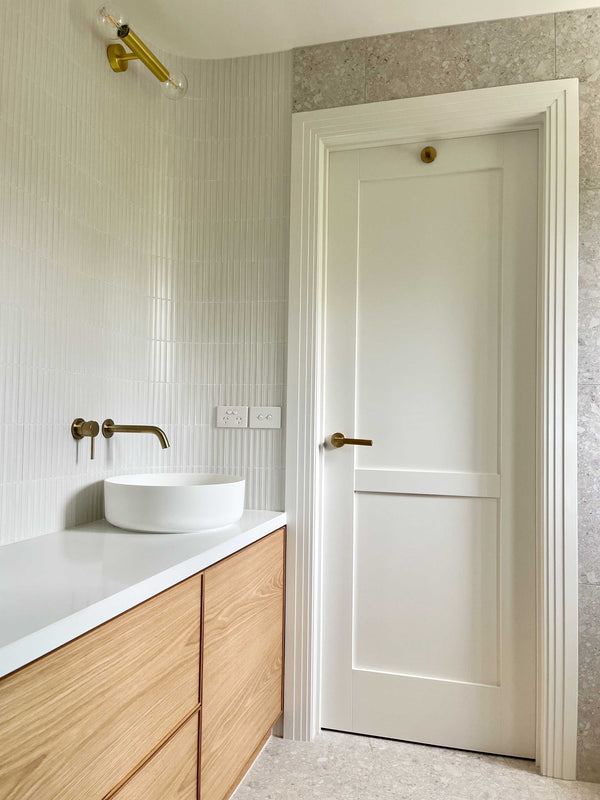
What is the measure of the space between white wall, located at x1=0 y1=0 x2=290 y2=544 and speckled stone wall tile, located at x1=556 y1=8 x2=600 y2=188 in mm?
872

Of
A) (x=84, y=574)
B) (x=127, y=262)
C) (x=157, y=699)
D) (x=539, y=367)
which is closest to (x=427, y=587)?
(x=539, y=367)

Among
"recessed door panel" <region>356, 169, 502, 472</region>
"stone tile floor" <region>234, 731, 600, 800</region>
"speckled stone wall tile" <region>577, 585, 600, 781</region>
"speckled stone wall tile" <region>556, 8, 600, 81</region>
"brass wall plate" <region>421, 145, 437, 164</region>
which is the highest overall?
"speckled stone wall tile" <region>556, 8, 600, 81</region>

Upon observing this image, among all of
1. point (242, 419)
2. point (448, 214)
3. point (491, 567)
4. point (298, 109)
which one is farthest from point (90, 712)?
point (298, 109)

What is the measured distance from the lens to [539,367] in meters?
1.83

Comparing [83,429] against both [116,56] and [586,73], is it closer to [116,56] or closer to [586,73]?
[116,56]

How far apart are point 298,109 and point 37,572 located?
162 centimetres

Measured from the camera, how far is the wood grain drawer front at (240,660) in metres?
1.39

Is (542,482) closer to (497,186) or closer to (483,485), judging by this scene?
(483,485)

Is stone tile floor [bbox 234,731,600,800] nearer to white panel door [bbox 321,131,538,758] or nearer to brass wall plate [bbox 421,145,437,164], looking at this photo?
white panel door [bbox 321,131,538,758]

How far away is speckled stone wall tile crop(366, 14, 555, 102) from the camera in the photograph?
1.85 meters

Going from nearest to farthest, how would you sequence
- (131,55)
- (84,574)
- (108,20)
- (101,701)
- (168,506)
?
(101,701), (84,574), (168,506), (108,20), (131,55)

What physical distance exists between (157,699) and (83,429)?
0.76 metres

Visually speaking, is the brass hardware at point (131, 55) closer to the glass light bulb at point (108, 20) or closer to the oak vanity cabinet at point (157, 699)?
the glass light bulb at point (108, 20)

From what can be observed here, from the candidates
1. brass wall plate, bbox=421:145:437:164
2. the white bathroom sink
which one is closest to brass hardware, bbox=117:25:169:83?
brass wall plate, bbox=421:145:437:164
